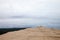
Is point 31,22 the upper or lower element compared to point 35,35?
upper

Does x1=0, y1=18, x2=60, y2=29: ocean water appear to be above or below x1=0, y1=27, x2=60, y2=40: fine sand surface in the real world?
above

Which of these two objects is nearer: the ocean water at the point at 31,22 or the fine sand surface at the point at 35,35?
the fine sand surface at the point at 35,35

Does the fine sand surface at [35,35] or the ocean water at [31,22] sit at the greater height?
the ocean water at [31,22]

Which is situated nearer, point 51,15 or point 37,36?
point 37,36

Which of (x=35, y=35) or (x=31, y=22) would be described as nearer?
(x=35, y=35)

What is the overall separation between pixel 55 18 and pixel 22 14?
21.0 inches

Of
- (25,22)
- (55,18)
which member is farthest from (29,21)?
(55,18)

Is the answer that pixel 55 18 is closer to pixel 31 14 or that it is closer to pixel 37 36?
pixel 31 14

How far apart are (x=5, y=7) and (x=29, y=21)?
448 mm

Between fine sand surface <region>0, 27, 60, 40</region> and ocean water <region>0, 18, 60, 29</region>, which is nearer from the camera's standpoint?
fine sand surface <region>0, 27, 60, 40</region>

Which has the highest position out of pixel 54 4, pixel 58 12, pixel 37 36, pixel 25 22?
pixel 54 4

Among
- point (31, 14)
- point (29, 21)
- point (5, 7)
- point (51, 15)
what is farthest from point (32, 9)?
point (5, 7)

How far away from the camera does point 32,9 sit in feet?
5.69

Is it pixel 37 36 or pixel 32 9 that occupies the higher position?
pixel 32 9
